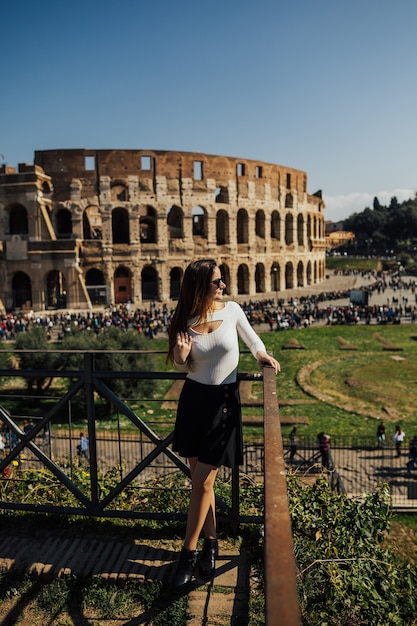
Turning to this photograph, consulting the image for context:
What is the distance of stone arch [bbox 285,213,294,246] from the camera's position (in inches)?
1902

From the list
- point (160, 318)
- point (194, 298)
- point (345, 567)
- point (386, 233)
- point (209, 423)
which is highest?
point (386, 233)

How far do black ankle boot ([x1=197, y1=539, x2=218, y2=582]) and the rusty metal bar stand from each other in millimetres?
1206

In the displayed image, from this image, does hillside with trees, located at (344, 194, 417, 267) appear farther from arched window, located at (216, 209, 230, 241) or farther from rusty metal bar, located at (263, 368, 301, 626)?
rusty metal bar, located at (263, 368, 301, 626)

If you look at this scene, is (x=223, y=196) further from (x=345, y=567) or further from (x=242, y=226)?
(x=345, y=567)

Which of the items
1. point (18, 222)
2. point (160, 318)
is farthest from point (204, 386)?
point (18, 222)

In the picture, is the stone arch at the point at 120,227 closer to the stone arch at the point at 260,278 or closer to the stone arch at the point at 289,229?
the stone arch at the point at 260,278

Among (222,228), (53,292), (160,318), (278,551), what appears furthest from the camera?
(222,228)

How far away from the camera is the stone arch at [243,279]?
43866mm

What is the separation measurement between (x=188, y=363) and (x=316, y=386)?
671 inches

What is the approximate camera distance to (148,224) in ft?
146

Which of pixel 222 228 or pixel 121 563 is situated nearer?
pixel 121 563

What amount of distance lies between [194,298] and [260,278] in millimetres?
43437

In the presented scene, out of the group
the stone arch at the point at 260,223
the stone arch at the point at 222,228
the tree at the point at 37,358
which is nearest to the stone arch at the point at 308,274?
the stone arch at the point at 260,223

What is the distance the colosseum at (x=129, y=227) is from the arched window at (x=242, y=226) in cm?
9
